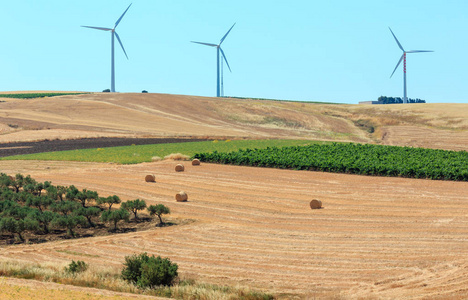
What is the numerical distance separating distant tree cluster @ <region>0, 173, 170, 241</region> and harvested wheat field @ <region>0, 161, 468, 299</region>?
1.43 meters

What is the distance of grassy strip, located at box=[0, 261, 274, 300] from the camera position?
1589 cm

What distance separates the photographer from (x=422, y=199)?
32.0 m

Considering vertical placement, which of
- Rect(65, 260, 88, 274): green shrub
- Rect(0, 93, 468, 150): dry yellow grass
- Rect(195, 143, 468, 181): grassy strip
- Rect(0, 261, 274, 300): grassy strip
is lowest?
Rect(0, 261, 274, 300): grassy strip

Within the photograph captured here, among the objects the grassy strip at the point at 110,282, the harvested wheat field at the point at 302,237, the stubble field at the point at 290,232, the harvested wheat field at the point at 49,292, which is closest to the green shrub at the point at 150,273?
the grassy strip at the point at 110,282

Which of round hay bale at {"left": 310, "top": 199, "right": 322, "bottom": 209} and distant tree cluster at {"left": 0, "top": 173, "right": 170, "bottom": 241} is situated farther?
round hay bale at {"left": 310, "top": 199, "right": 322, "bottom": 209}

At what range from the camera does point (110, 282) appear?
1725cm

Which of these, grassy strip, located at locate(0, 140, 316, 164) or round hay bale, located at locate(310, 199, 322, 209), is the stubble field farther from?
grassy strip, located at locate(0, 140, 316, 164)

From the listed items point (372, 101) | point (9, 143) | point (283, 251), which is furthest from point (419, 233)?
point (372, 101)

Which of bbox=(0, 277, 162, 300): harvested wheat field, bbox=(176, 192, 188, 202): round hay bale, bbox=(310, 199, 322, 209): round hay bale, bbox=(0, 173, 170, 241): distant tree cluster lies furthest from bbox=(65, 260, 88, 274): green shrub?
bbox=(310, 199, 322, 209): round hay bale

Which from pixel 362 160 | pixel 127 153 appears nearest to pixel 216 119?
pixel 127 153

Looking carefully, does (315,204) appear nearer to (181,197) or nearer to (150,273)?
(181,197)

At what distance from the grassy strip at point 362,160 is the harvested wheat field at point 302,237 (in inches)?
59.6

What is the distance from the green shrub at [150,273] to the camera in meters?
17.4

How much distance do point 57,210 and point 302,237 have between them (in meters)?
12.0
